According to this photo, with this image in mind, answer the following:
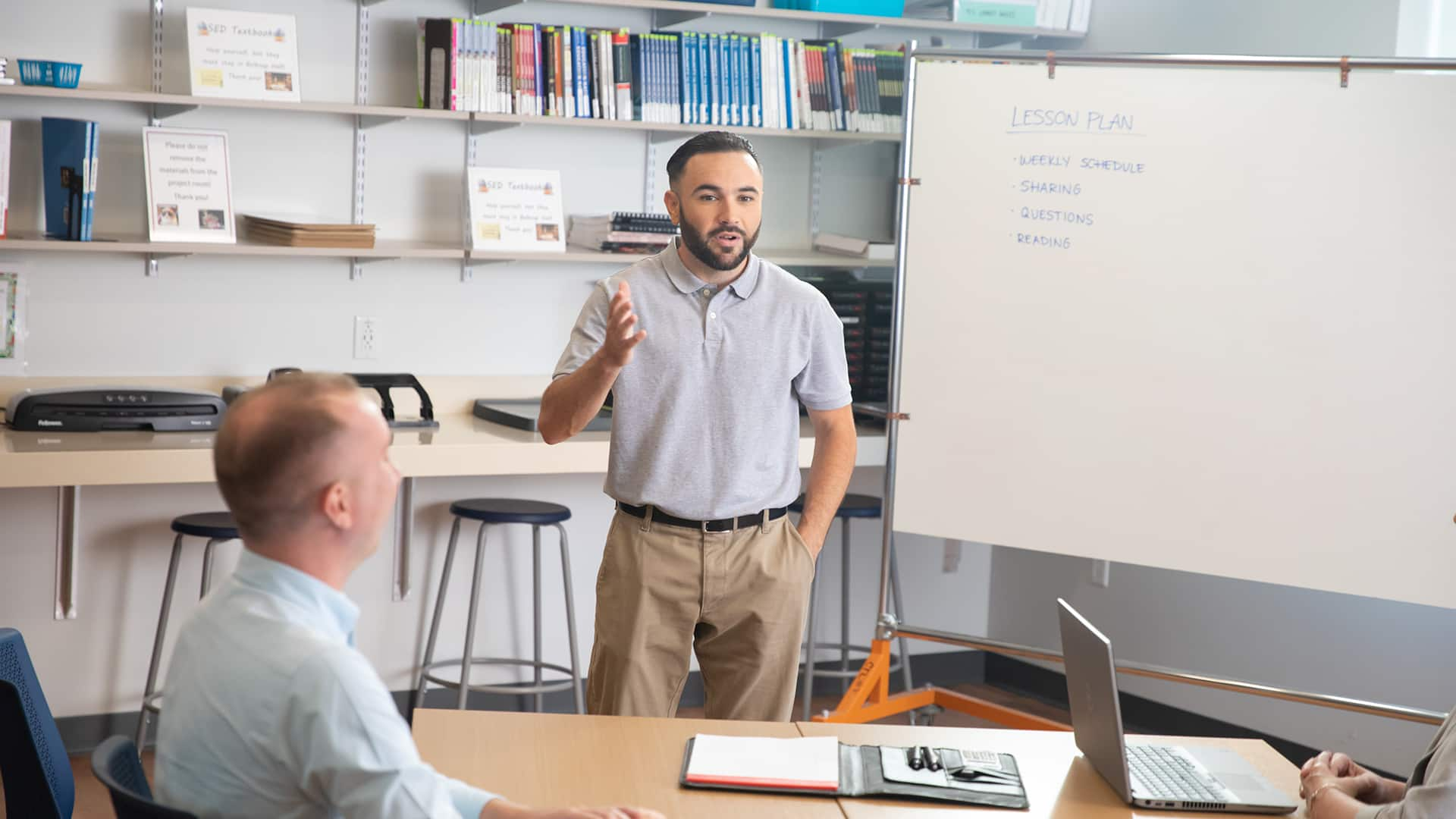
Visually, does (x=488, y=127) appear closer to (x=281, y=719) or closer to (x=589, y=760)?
(x=589, y=760)

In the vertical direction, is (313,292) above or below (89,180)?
below

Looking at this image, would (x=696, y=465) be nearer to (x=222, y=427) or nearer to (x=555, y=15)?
(x=222, y=427)

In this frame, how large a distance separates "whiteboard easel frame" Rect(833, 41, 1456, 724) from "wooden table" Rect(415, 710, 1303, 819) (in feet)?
3.16

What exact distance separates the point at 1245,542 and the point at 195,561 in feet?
9.09

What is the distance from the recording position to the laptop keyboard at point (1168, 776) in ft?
5.90

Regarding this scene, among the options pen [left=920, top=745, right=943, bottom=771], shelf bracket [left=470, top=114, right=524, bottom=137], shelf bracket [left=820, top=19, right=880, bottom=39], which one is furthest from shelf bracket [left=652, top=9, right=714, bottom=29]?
pen [left=920, top=745, right=943, bottom=771]

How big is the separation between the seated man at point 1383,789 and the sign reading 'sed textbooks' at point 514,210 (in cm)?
275

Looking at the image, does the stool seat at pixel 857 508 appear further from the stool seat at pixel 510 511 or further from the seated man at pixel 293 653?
the seated man at pixel 293 653

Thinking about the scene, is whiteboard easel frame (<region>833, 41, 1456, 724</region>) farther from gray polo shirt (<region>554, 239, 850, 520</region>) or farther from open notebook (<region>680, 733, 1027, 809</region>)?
open notebook (<region>680, 733, 1027, 809</region>)

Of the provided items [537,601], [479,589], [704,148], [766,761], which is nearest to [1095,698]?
[766,761]

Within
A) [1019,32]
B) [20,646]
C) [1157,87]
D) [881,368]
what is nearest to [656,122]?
[881,368]

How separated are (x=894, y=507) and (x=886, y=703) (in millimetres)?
472

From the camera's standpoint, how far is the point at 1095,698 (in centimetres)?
184

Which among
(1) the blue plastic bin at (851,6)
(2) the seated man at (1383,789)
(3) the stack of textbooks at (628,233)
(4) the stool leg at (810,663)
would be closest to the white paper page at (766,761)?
(2) the seated man at (1383,789)
